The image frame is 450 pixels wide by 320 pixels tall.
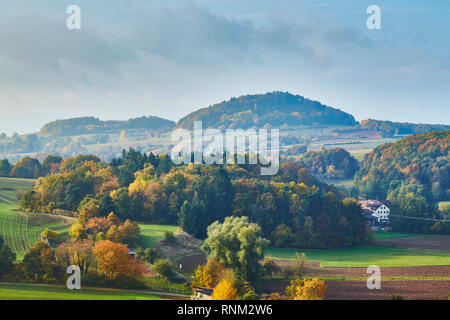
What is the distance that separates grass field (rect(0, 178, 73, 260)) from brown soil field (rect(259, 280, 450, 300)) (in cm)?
2213

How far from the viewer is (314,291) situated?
1328 inches

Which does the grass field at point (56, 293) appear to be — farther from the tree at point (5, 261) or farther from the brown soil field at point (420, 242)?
the brown soil field at point (420, 242)

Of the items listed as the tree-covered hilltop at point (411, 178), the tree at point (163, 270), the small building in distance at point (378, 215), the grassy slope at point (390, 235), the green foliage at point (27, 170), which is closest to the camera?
the tree at point (163, 270)

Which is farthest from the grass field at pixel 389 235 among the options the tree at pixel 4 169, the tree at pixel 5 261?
the tree at pixel 4 169

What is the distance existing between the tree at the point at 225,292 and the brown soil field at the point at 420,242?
38.5 meters

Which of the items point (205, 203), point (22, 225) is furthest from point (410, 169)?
point (22, 225)

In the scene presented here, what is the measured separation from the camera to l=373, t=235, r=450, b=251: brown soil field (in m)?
64.7

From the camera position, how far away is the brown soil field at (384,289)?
37378mm

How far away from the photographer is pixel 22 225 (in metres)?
51.1

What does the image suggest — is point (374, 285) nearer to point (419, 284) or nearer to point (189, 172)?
point (419, 284)

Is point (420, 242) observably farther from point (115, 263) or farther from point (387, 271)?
point (115, 263)

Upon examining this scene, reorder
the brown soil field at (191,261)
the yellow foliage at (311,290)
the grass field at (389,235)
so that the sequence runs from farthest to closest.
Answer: the grass field at (389,235), the brown soil field at (191,261), the yellow foliage at (311,290)
